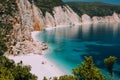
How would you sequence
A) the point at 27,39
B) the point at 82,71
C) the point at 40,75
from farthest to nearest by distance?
the point at 27,39 < the point at 40,75 < the point at 82,71

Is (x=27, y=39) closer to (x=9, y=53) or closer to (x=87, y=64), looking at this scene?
(x=9, y=53)

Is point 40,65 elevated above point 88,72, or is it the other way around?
point 88,72

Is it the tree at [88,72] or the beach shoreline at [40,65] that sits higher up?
the tree at [88,72]

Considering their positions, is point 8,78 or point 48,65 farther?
point 48,65

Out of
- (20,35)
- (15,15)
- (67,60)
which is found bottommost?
(67,60)

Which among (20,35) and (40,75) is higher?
(20,35)

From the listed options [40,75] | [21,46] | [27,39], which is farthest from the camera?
[27,39]

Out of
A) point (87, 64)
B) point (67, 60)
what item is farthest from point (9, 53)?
point (87, 64)

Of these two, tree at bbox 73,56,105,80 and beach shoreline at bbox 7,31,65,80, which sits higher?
tree at bbox 73,56,105,80

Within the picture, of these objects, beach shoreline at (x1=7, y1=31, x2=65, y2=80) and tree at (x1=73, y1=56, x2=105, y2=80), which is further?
beach shoreline at (x1=7, y1=31, x2=65, y2=80)

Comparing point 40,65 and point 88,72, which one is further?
point 40,65

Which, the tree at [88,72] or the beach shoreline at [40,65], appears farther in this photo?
the beach shoreline at [40,65]
